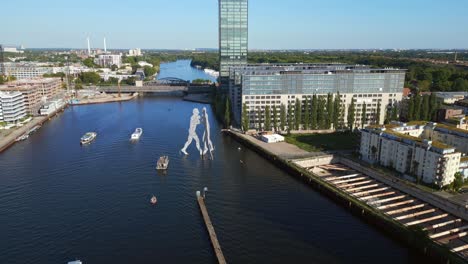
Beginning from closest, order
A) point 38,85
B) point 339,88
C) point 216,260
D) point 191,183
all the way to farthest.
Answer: point 216,260 → point 191,183 → point 339,88 → point 38,85

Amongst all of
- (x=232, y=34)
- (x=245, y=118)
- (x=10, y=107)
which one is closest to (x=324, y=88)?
(x=245, y=118)

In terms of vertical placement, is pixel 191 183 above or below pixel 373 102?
below

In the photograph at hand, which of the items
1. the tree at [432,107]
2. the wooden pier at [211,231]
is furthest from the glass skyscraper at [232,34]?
the wooden pier at [211,231]

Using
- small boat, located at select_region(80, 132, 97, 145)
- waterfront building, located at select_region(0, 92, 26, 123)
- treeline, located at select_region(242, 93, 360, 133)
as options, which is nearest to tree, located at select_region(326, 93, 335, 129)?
treeline, located at select_region(242, 93, 360, 133)

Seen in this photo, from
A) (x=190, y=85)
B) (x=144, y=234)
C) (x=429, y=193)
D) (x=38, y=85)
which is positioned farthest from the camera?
(x=190, y=85)

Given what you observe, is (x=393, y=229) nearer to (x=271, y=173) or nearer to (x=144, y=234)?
(x=271, y=173)

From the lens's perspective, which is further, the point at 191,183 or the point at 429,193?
the point at 191,183

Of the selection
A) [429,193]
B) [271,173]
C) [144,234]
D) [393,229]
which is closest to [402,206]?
[429,193]
